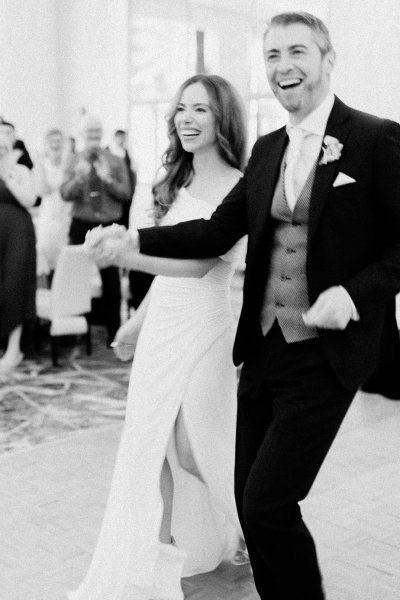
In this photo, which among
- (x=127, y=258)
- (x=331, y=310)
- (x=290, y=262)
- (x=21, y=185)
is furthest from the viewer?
(x=21, y=185)

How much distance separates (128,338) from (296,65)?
1311 mm

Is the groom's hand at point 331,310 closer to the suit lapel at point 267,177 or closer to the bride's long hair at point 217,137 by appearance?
the suit lapel at point 267,177

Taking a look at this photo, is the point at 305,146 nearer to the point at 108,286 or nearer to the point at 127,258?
the point at 127,258

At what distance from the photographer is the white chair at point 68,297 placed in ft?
20.2

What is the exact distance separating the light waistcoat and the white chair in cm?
411

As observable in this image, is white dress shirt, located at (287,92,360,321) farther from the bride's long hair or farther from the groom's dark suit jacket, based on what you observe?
the bride's long hair

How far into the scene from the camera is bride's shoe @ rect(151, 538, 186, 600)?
265cm

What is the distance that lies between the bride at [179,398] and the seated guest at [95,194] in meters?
4.07

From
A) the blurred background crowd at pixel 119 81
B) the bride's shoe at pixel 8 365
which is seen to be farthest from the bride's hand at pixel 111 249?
the blurred background crowd at pixel 119 81

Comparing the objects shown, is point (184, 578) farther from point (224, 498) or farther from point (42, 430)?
point (42, 430)

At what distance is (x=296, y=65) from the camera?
199 centimetres

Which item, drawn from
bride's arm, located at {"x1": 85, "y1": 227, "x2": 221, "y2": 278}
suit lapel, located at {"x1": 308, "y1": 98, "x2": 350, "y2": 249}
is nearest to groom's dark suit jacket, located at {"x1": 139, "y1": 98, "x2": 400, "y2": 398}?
suit lapel, located at {"x1": 308, "y1": 98, "x2": 350, "y2": 249}

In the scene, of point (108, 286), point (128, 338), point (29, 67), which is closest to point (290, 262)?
point (128, 338)

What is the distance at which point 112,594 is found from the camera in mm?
2527
